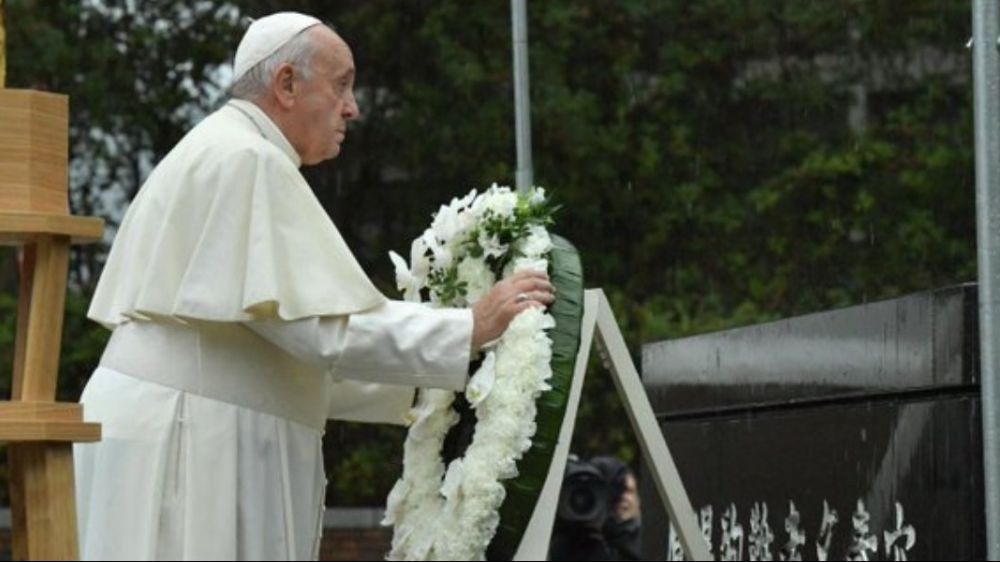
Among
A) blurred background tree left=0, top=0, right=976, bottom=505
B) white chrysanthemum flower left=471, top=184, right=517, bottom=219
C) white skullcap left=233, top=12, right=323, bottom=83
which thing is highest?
blurred background tree left=0, top=0, right=976, bottom=505

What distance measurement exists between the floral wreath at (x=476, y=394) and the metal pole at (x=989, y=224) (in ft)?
3.12

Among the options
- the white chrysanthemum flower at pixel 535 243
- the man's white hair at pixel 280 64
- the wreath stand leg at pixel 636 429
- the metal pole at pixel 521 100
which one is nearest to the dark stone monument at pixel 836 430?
the metal pole at pixel 521 100

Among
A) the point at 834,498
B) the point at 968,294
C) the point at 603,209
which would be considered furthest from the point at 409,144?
the point at 968,294

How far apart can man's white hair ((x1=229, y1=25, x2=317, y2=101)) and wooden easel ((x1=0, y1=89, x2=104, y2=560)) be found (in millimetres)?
717

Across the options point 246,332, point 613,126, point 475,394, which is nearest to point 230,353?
point 246,332

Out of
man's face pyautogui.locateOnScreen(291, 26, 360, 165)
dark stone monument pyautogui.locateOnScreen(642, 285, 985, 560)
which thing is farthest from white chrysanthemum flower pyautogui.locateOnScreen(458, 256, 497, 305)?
dark stone monument pyautogui.locateOnScreen(642, 285, 985, 560)

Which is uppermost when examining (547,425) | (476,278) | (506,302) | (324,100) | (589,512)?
(324,100)

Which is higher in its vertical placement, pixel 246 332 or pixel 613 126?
pixel 613 126

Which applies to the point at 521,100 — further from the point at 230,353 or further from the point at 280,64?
the point at 230,353

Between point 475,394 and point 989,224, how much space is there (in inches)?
49.6

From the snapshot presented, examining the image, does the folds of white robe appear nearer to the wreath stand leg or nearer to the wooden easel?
the wreath stand leg

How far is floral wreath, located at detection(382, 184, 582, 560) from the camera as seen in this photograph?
5227 mm

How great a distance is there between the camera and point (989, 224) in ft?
19.0

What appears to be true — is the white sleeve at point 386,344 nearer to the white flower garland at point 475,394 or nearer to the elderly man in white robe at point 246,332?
the elderly man in white robe at point 246,332
